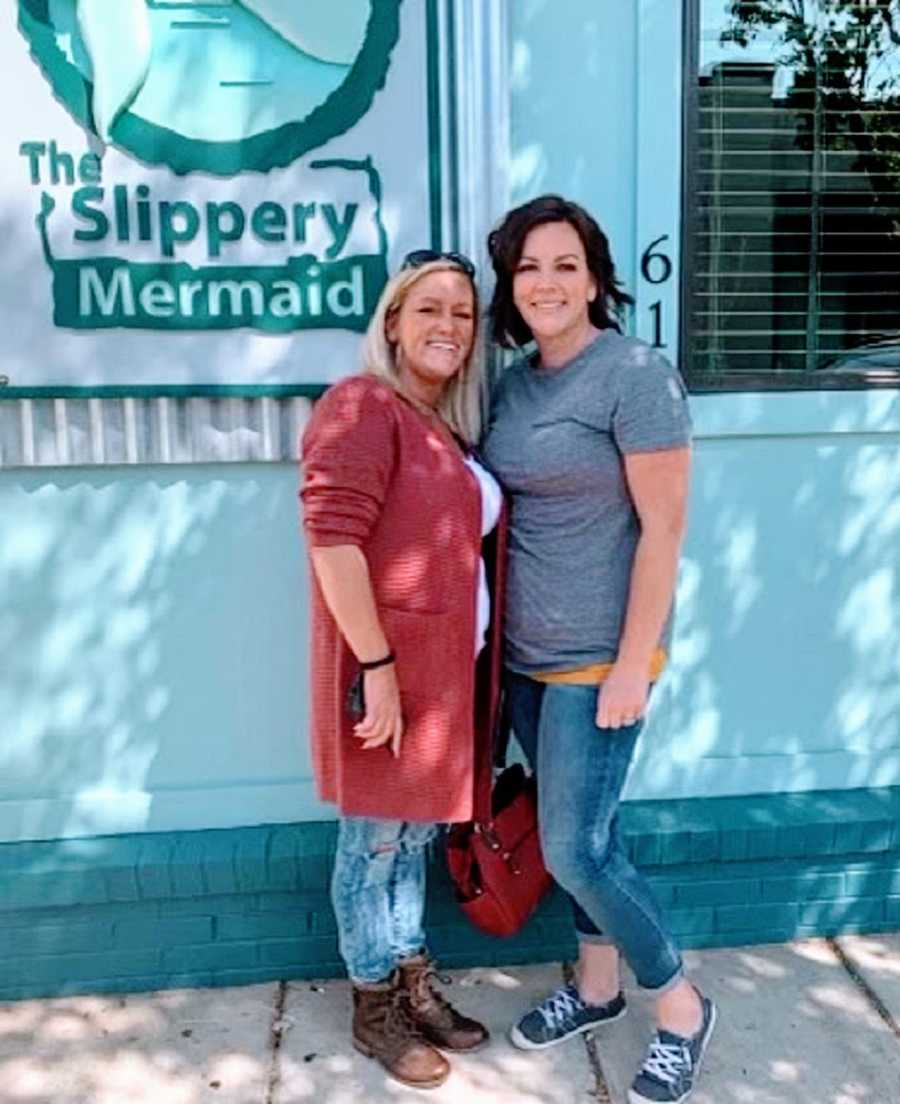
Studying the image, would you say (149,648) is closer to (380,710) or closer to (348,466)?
(380,710)

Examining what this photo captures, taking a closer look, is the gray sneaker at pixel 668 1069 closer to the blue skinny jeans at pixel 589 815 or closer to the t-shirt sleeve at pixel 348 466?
the blue skinny jeans at pixel 589 815

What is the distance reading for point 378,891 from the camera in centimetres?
254

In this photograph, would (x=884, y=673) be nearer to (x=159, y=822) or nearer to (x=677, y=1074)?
(x=677, y=1074)

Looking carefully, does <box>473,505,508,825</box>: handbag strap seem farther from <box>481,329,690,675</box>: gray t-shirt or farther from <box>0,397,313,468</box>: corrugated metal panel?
<box>0,397,313,468</box>: corrugated metal panel

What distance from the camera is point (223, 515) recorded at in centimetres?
278

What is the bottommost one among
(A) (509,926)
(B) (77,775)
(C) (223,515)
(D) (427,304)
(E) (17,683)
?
(A) (509,926)

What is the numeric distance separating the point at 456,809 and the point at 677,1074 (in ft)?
2.32

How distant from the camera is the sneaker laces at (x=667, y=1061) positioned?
2.45 m

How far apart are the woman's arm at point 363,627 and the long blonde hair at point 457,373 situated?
36 cm

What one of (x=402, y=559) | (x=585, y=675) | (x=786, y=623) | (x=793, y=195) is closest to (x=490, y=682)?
(x=585, y=675)

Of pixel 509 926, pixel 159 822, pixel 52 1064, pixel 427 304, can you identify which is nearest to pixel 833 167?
pixel 427 304

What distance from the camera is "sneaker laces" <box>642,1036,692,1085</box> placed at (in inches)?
96.6

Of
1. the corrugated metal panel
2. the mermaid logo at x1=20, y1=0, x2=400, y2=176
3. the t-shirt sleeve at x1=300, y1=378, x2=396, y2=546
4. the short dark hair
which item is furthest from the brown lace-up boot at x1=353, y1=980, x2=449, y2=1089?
the mermaid logo at x1=20, y1=0, x2=400, y2=176

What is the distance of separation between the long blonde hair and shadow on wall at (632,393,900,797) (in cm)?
70
